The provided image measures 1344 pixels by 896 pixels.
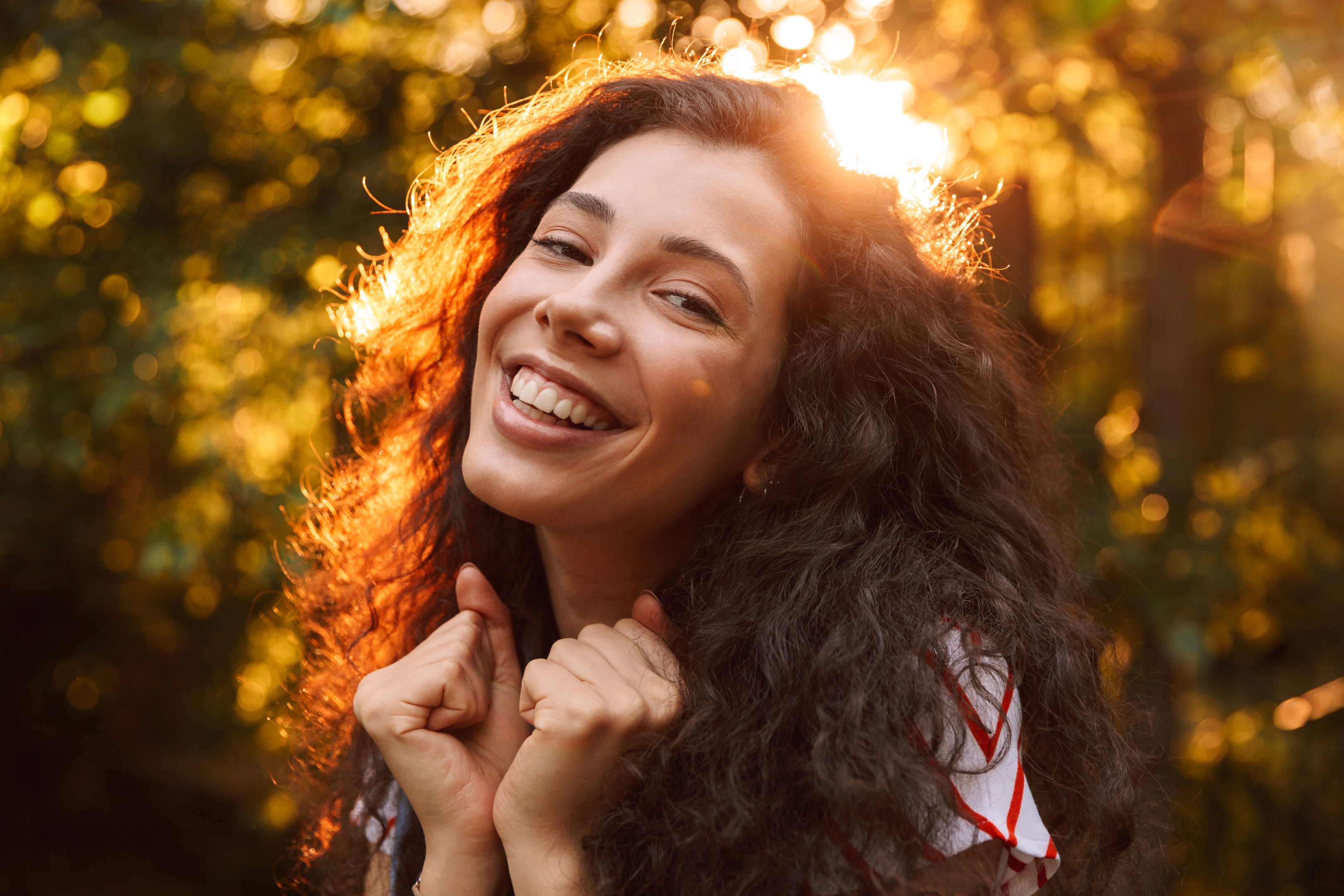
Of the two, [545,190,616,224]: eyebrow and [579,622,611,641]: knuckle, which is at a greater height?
[545,190,616,224]: eyebrow

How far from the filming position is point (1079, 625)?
5.19 ft

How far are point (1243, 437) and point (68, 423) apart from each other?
14.7 ft

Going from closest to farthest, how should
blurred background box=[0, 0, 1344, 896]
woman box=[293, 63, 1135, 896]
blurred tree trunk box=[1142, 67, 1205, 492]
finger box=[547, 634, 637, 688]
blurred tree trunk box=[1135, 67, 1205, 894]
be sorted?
1. woman box=[293, 63, 1135, 896]
2. finger box=[547, 634, 637, 688]
3. blurred background box=[0, 0, 1344, 896]
4. blurred tree trunk box=[1135, 67, 1205, 894]
5. blurred tree trunk box=[1142, 67, 1205, 492]

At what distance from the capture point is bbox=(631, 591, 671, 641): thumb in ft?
5.04

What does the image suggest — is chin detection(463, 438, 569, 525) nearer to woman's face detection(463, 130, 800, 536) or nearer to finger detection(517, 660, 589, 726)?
woman's face detection(463, 130, 800, 536)

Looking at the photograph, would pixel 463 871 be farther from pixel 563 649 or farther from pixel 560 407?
pixel 560 407

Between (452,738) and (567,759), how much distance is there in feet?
0.95

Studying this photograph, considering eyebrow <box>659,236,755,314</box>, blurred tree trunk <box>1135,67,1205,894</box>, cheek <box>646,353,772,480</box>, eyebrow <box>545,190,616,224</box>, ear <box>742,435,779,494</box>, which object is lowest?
blurred tree trunk <box>1135,67,1205,894</box>

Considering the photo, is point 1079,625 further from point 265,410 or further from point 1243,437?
point 1243,437

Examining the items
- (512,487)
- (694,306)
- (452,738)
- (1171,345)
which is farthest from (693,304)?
(1171,345)

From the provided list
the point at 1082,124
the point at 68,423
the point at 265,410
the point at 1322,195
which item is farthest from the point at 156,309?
the point at 1322,195

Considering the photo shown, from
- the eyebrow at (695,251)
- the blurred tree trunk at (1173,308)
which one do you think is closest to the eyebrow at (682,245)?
the eyebrow at (695,251)

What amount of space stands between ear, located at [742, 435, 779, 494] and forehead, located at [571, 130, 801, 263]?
30 cm

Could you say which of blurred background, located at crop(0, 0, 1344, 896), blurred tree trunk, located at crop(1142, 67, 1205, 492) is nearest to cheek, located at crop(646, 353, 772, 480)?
blurred background, located at crop(0, 0, 1344, 896)
